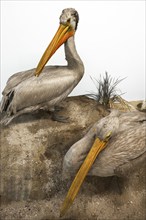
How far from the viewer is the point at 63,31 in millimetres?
3916

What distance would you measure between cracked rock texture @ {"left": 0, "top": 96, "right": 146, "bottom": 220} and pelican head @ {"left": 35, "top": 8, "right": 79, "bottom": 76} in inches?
31.1

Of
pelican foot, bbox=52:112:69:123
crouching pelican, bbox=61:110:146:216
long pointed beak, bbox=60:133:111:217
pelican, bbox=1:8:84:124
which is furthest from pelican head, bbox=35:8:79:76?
long pointed beak, bbox=60:133:111:217

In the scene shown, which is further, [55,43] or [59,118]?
[59,118]

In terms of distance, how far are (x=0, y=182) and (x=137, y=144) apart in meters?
1.46

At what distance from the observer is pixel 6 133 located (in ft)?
Result: 13.9

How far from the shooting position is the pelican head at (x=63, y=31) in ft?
12.6

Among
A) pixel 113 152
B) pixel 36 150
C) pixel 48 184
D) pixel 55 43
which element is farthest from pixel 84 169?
pixel 55 43

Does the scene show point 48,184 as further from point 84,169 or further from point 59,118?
point 59,118

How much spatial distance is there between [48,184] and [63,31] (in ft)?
5.27

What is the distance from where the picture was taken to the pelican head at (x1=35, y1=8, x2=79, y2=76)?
3.85 meters

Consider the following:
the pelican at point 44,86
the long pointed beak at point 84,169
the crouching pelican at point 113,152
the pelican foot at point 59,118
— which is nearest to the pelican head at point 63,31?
the pelican at point 44,86

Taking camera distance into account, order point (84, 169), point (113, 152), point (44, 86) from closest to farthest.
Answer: point (84, 169) < point (113, 152) < point (44, 86)

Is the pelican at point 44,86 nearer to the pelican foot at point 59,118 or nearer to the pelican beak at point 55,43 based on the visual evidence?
the pelican beak at point 55,43

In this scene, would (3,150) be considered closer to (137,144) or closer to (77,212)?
(77,212)
